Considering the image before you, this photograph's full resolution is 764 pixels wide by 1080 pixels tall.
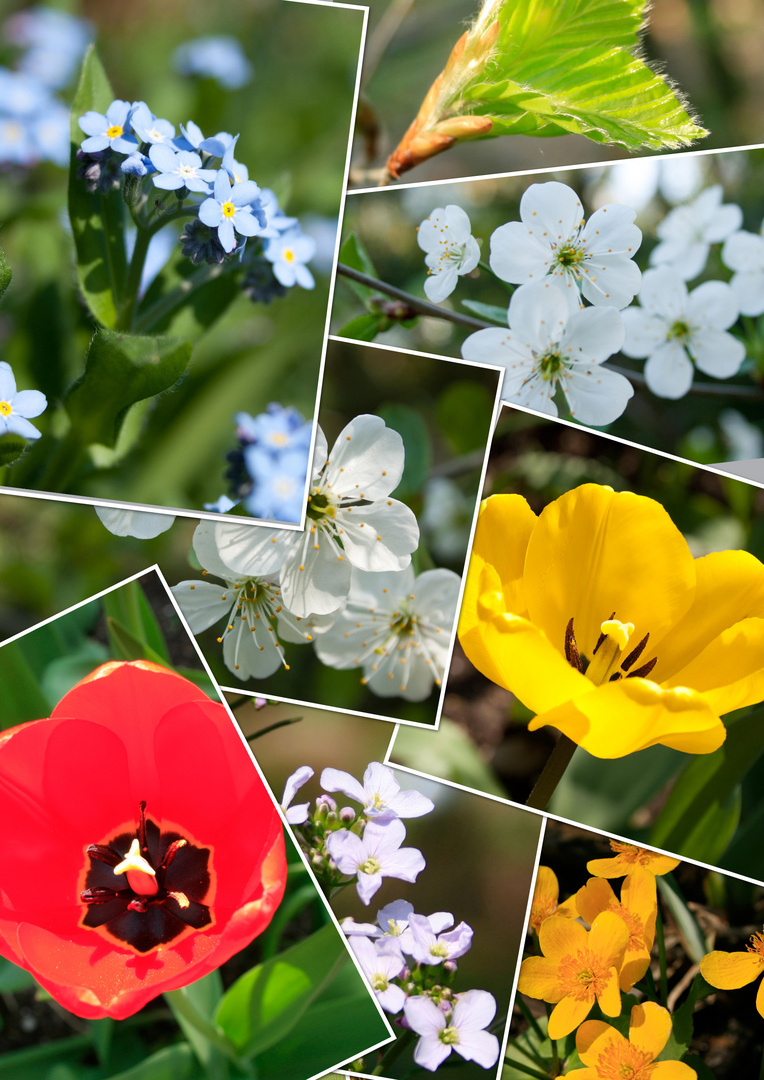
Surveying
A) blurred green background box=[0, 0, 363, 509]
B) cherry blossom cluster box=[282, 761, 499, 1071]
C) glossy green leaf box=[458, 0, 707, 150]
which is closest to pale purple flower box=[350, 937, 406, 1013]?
cherry blossom cluster box=[282, 761, 499, 1071]

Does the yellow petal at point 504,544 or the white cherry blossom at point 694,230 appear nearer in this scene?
the yellow petal at point 504,544

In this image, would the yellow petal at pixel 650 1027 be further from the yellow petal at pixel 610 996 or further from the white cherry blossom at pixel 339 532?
the white cherry blossom at pixel 339 532

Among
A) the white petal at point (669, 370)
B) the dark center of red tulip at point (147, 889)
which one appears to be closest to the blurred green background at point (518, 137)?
the white petal at point (669, 370)

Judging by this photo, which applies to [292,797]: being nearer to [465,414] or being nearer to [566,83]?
[465,414]

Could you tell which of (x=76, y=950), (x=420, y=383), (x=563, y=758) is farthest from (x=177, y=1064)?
(x=420, y=383)

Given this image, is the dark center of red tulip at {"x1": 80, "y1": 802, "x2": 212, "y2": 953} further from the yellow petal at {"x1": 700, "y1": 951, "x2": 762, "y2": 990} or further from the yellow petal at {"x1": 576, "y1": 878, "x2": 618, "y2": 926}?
the yellow petal at {"x1": 700, "y1": 951, "x2": 762, "y2": 990}

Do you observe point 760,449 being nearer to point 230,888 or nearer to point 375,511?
point 375,511
